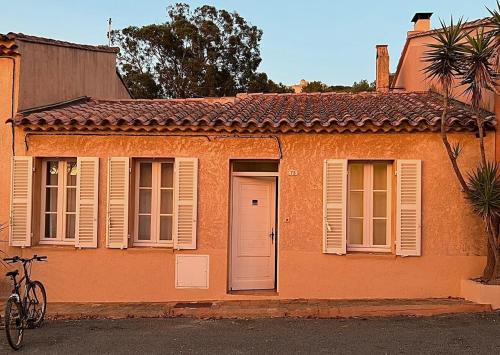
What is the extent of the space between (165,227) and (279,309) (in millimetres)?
2785

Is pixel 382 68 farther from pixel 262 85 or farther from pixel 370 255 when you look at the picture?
pixel 262 85

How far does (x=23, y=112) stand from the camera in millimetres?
9883

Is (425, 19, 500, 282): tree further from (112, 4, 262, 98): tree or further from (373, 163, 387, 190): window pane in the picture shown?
(112, 4, 262, 98): tree

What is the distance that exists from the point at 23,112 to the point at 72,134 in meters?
1.08

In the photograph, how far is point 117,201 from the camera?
968 cm

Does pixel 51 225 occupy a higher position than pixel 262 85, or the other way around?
pixel 262 85

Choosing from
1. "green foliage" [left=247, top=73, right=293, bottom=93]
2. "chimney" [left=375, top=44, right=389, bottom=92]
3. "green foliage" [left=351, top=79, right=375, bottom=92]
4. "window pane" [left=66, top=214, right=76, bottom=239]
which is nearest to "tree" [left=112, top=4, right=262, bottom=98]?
"green foliage" [left=247, top=73, right=293, bottom=93]

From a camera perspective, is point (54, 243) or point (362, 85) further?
point (362, 85)

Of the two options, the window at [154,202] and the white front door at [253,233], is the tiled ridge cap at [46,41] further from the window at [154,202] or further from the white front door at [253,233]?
the white front door at [253,233]

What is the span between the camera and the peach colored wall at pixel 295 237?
9.27 meters

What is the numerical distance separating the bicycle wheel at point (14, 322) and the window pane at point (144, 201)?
3.34 meters

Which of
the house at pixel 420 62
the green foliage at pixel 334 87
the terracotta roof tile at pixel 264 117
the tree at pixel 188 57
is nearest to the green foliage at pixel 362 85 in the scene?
the green foliage at pixel 334 87

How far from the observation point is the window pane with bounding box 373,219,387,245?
9672 millimetres

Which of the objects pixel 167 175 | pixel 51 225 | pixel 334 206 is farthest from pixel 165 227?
pixel 334 206
